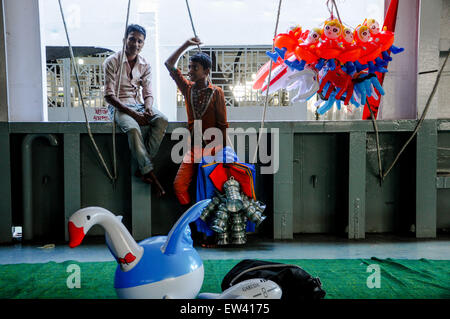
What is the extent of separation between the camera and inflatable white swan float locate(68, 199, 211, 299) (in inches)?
66.0

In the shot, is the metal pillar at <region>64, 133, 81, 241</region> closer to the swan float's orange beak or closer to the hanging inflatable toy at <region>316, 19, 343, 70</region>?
the swan float's orange beak

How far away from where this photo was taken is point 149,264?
1700 millimetres

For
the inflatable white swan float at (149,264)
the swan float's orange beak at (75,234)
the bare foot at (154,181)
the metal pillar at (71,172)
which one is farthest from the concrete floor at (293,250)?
the swan float's orange beak at (75,234)

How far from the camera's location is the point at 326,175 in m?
3.93

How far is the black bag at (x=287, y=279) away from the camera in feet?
6.31

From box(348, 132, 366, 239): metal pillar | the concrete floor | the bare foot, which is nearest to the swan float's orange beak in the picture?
the concrete floor

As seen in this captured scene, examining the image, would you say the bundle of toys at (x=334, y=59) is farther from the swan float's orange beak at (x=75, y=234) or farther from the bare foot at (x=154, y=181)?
the swan float's orange beak at (x=75, y=234)

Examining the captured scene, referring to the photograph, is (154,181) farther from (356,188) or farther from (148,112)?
(356,188)

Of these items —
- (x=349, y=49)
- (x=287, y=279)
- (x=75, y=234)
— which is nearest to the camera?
(x=75, y=234)

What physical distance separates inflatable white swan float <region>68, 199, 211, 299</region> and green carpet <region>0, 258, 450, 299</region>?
702 mm

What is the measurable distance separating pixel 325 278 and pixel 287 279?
2.47ft

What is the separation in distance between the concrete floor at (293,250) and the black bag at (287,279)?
107 cm

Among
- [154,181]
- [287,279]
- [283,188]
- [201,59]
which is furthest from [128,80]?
[287,279]

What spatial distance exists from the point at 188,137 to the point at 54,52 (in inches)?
277
